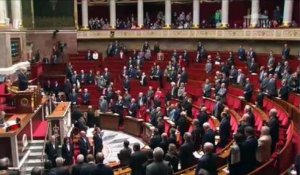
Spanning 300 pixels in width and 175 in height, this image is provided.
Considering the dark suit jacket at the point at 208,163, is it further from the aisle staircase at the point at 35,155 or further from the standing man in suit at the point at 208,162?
the aisle staircase at the point at 35,155

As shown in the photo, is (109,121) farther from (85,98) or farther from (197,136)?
(197,136)

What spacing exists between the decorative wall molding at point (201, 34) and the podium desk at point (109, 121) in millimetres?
8763

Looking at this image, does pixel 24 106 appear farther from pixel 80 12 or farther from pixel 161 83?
pixel 80 12

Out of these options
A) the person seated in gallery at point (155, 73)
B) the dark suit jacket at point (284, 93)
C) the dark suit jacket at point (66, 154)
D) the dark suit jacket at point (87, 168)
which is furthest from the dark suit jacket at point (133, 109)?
the dark suit jacket at point (87, 168)

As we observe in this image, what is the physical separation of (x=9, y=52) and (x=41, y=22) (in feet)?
28.5

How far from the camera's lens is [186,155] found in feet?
25.8

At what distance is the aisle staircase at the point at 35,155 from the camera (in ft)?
38.5

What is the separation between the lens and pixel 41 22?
2606 cm

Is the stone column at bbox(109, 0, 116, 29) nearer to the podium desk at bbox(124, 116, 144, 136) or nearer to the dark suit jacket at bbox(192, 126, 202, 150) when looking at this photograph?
the podium desk at bbox(124, 116, 144, 136)

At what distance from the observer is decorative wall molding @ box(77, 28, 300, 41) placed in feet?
66.5

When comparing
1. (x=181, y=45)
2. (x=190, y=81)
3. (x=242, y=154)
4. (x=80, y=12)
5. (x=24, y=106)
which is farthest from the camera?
(x=80, y=12)

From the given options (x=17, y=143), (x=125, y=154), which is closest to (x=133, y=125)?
(x=17, y=143)

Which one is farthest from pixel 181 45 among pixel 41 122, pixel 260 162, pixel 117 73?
pixel 260 162

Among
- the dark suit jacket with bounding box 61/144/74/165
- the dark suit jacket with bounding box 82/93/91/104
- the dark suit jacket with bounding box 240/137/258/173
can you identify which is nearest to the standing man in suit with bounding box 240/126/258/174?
the dark suit jacket with bounding box 240/137/258/173
